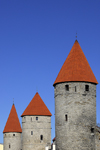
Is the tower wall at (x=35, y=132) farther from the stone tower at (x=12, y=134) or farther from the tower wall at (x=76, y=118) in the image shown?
the tower wall at (x=76, y=118)

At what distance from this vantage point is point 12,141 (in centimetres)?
5688

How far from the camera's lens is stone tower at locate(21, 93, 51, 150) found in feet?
161

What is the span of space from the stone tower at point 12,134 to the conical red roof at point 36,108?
761cm

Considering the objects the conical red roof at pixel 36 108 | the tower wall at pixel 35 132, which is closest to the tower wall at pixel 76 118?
the tower wall at pixel 35 132

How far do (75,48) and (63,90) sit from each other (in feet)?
14.8

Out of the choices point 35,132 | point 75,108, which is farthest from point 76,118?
point 35,132

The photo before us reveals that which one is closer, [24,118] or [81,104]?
[81,104]

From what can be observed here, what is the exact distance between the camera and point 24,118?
5009 cm

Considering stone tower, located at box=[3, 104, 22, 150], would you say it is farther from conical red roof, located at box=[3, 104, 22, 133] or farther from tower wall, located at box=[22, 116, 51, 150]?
tower wall, located at box=[22, 116, 51, 150]

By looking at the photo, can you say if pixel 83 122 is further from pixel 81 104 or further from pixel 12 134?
pixel 12 134

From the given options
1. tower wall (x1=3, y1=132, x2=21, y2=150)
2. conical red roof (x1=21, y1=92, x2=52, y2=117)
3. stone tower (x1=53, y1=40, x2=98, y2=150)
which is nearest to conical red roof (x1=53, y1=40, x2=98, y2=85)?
stone tower (x1=53, y1=40, x2=98, y2=150)

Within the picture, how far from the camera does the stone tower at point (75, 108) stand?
30531 millimetres

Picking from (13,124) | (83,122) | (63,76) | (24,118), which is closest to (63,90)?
(63,76)

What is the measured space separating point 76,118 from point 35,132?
64.2 ft
